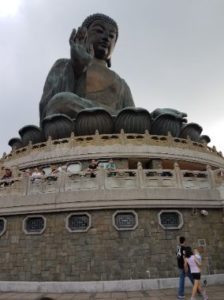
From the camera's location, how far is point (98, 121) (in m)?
17.6

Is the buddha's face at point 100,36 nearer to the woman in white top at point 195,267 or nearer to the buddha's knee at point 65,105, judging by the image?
the buddha's knee at point 65,105

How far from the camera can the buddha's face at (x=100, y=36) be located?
2728 centimetres

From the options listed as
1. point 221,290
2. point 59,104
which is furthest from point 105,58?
point 221,290

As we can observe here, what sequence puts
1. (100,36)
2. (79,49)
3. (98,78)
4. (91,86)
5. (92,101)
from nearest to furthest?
(79,49) < (92,101) < (91,86) < (98,78) < (100,36)

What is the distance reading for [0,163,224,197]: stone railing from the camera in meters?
9.99

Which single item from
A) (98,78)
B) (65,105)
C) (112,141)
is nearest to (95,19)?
(98,78)

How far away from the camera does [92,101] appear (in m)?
22.1

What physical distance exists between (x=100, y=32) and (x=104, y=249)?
22.6 metres

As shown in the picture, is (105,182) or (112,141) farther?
(112,141)

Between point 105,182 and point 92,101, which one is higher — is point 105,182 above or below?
below

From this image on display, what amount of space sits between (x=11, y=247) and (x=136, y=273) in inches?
153

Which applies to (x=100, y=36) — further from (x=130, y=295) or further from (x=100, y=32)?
(x=130, y=295)

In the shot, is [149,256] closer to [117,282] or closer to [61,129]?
[117,282]

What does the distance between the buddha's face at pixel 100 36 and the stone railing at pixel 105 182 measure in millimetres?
19297
